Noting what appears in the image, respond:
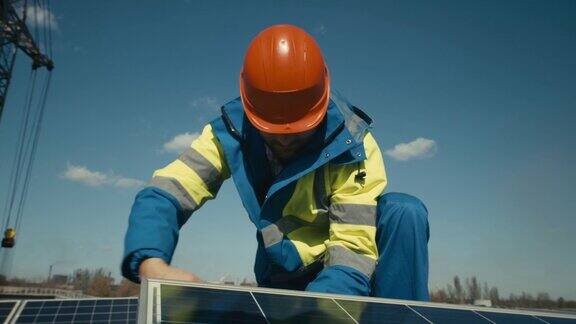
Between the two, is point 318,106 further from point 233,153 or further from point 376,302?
point 376,302

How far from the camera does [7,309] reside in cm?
555

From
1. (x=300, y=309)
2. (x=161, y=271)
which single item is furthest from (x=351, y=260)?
(x=161, y=271)

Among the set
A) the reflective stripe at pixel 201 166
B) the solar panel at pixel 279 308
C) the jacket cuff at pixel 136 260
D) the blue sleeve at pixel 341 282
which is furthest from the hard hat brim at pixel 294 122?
the solar panel at pixel 279 308

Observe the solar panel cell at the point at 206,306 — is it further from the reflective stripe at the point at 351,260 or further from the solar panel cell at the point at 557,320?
the solar panel cell at the point at 557,320

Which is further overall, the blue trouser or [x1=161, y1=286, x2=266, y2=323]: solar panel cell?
the blue trouser

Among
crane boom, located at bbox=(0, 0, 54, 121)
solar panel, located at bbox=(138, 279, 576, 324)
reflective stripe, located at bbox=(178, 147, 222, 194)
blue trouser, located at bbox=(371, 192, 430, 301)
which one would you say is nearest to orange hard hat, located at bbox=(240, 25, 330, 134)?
reflective stripe, located at bbox=(178, 147, 222, 194)

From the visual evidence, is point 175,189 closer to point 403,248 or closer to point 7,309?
point 403,248

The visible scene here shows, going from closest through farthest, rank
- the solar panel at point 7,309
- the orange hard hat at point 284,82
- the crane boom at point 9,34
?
the orange hard hat at point 284,82, the solar panel at point 7,309, the crane boom at point 9,34

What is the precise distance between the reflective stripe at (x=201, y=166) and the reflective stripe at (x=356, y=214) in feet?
3.43

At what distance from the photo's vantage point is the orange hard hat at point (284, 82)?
10.5 feet

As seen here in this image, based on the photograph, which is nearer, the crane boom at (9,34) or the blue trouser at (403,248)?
the blue trouser at (403,248)

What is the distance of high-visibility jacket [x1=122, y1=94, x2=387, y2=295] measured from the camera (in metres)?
2.88

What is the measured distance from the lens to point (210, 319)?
63.1 inches

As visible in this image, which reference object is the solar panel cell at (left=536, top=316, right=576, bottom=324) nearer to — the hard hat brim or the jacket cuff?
the hard hat brim
